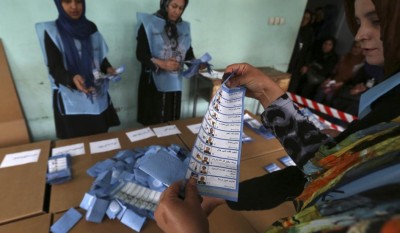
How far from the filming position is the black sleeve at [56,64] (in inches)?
60.5

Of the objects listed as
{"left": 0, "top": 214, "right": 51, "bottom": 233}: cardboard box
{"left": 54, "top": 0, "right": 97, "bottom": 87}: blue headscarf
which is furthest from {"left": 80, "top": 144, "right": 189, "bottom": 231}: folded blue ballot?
{"left": 54, "top": 0, "right": 97, "bottom": 87}: blue headscarf

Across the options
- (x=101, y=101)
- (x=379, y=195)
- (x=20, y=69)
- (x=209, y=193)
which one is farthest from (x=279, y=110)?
(x=20, y=69)

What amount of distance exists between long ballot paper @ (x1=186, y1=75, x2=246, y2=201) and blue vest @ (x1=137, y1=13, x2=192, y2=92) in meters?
1.46

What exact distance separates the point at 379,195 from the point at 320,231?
0.07 m

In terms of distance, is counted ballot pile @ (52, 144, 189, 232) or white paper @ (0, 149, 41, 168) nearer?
counted ballot pile @ (52, 144, 189, 232)

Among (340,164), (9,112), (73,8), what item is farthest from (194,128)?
(9,112)

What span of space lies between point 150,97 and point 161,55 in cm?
40

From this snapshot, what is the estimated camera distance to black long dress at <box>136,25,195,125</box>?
1.95m

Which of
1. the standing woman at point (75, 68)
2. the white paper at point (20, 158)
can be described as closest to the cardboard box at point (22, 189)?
the white paper at point (20, 158)

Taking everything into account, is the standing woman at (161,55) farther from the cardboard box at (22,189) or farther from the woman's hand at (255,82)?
the woman's hand at (255,82)

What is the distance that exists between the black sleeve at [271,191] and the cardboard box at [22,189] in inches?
30.2

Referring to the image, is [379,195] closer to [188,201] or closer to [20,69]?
[188,201]

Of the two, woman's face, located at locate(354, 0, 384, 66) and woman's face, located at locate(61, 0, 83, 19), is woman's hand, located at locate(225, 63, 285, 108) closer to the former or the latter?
woman's face, located at locate(354, 0, 384, 66)

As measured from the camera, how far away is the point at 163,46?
1.95 metres
